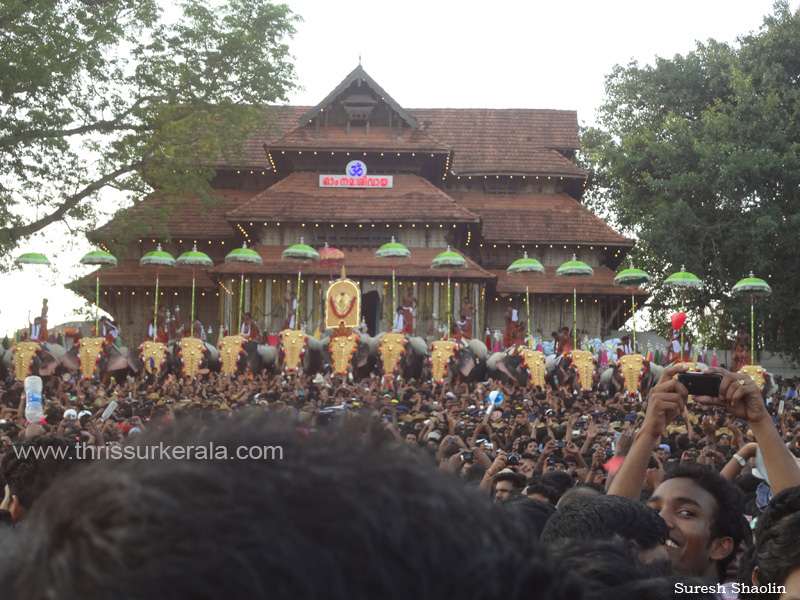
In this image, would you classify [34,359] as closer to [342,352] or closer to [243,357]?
[243,357]

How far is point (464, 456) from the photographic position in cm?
856

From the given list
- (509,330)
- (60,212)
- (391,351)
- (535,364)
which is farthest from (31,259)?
(509,330)

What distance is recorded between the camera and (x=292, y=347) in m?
22.5

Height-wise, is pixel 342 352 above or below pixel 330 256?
below

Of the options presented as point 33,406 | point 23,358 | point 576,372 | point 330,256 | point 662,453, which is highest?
point 330,256

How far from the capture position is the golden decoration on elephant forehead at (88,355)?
71.2 ft

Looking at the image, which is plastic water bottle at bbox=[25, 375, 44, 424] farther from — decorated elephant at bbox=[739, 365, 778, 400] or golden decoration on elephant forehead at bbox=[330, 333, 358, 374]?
decorated elephant at bbox=[739, 365, 778, 400]

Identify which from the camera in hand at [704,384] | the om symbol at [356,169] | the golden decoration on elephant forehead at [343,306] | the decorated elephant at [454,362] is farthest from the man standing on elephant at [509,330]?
the camera in hand at [704,384]

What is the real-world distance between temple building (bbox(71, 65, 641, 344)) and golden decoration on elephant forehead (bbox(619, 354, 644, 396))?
8698 millimetres

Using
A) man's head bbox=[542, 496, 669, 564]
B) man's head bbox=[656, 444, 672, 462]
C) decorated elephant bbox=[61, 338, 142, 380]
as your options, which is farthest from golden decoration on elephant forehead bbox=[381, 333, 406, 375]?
man's head bbox=[542, 496, 669, 564]

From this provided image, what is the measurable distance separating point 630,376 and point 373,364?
5747mm

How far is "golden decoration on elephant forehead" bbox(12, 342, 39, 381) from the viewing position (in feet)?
70.4

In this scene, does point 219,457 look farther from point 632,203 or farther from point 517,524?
point 632,203

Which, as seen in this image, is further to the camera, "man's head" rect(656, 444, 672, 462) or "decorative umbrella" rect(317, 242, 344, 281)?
"decorative umbrella" rect(317, 242, 344, 281)
